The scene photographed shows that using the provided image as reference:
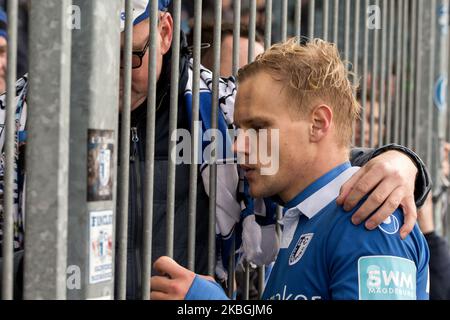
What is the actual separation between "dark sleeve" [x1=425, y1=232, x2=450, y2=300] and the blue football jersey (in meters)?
1.00

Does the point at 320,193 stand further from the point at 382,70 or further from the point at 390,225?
the point at 382,70

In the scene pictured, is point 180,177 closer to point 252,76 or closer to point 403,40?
point 252,76

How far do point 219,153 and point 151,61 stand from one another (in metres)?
0.44

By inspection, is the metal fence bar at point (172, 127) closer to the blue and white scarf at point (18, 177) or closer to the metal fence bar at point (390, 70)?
the blue and white scarf at point (18, 177)

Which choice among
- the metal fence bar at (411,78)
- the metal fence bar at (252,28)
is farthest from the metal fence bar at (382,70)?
the metal fence bar at (252,28)

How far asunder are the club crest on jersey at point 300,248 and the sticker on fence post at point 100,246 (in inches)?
18.0

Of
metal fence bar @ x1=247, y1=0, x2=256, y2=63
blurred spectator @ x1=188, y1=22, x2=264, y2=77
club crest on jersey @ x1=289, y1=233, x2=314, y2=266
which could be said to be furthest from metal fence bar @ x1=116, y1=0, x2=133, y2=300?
blurred spectator @ x1=188, y1=22, x2=264, y2=77

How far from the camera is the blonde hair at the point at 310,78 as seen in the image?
7.58 ft

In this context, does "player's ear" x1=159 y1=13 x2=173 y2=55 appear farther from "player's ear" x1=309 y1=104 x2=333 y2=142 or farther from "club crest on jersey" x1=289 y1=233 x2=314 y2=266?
"club crest on jersey" x1=289 y1=233 x2=314 y2=266

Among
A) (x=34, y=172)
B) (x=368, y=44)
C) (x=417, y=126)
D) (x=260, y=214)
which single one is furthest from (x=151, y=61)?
(x=417, y=126)

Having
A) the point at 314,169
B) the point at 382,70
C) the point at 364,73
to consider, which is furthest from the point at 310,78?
the point at 382,70

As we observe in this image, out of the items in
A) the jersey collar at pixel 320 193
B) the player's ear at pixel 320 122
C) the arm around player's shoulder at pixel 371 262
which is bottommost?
the arm around player's shoulder at pixel 371 262

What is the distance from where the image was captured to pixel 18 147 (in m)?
2.44

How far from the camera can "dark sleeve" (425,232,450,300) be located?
3.16 metres
